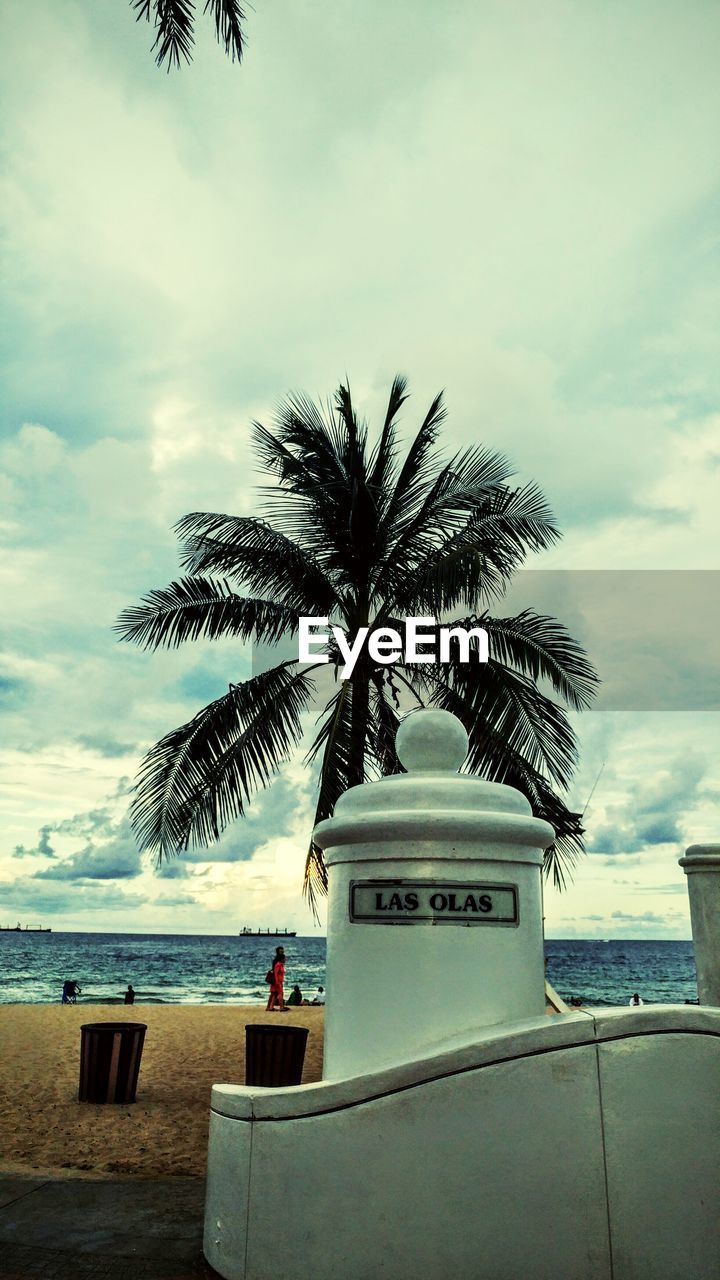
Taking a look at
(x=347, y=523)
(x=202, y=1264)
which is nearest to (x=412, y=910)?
(x=202, y=1264)

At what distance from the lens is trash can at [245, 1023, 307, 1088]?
9062 millimetres

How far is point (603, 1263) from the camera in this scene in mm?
2975

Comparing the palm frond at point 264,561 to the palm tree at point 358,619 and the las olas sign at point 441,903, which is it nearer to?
the palm tree at point 358,619

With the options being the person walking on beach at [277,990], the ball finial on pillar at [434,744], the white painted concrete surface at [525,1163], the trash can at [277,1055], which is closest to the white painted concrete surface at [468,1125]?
the white painted concrete surface at [525,1163]

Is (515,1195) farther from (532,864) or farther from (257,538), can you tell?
(257,538)

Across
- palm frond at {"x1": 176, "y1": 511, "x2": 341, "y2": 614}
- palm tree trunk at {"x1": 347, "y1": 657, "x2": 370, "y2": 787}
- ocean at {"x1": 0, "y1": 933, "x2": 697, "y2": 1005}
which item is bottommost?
ocean at {"x1": 0, "y1": 933, "x2": 697, "y2": 1005}

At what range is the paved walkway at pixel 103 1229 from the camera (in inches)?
142

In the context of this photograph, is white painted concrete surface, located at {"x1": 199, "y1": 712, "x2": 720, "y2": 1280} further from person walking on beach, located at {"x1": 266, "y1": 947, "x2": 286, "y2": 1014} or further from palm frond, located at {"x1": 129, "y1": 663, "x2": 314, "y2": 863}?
person walking on beach, located at {"x1": 266, "y1": 947, "x2": 286, "y2": 1014}

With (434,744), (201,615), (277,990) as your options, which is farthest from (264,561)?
(277,990)

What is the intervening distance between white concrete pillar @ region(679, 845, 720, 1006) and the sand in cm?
383

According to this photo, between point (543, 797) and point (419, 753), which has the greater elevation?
point (543, 797)

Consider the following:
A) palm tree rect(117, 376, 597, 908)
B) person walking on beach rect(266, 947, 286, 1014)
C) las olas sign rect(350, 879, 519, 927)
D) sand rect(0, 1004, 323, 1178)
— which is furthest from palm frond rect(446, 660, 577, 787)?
person walking on beach rect(266, 947, 286, 1014)

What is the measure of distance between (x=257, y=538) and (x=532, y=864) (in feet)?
26.0

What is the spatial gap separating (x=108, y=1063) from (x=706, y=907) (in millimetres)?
6412
